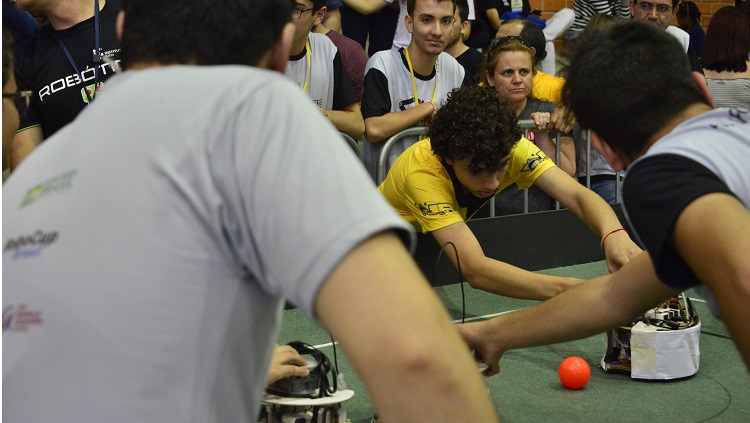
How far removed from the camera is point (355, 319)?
1.00 m

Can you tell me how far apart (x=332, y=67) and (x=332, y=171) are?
431cm

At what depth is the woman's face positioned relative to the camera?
18.8 feet

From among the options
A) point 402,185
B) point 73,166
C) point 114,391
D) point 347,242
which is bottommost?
point 402,185

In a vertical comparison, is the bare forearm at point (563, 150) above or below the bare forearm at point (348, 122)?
below

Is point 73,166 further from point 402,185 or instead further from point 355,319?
point 402,185

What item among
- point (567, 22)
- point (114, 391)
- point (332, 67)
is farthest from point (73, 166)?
point (567, 22)

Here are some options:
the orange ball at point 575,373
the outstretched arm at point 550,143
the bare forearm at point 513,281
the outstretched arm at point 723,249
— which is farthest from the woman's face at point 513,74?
the outstretched arm at point 723,249

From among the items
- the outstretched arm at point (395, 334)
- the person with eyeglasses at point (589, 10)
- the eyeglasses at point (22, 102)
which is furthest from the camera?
the person with eyeglasses at point (589, 10)

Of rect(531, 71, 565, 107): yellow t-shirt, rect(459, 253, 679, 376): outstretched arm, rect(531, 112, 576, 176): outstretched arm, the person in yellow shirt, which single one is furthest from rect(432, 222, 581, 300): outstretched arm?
rect(531, 71, 565, 107): yellow t-shirt

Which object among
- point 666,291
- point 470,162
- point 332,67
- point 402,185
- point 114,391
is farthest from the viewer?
point 332,67

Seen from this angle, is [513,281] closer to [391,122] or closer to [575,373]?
[575,373]

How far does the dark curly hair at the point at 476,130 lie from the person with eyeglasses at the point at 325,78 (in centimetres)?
96

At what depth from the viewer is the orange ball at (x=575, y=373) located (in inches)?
151

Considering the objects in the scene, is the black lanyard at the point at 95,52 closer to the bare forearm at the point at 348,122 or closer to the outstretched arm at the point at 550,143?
the bare forearm at the point at 348,122
